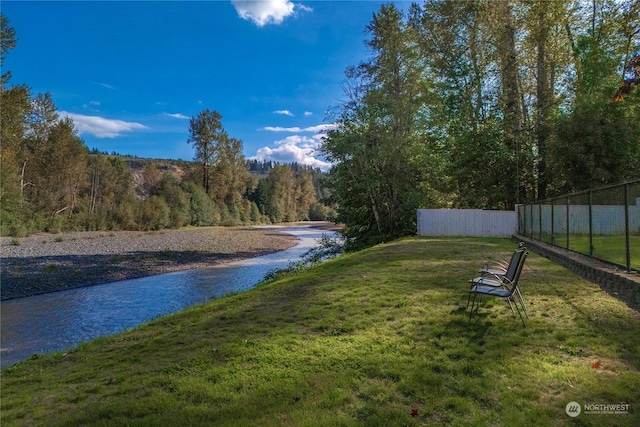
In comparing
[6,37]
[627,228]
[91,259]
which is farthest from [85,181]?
[627,228]

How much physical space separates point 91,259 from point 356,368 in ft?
61.6

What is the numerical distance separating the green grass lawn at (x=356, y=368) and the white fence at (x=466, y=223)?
12.0 m

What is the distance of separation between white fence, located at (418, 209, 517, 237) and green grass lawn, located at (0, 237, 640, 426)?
12.0 m

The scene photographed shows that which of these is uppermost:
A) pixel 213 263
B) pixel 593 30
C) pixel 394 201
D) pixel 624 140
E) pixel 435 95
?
pixel 593 30

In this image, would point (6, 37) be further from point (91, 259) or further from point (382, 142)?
point (382, 142)

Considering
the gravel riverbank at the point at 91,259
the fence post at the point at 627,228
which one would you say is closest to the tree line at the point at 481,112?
the gravel riverbank at the point at 91,259

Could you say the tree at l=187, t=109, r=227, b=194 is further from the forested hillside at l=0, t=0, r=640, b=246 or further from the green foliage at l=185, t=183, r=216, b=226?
the forested hillside at l=0, t=0, r=640, b=246

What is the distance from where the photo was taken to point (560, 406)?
267 centimetres

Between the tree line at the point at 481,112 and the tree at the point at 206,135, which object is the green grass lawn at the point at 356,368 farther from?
the tree at the point at 206,135

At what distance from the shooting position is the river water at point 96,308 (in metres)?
7.53

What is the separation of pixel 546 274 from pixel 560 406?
5.62m

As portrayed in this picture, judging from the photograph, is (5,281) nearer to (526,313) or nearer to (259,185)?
(526,313)

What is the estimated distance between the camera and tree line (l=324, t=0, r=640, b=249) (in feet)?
54.0

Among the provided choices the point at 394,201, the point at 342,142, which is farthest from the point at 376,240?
the point at 342,142
